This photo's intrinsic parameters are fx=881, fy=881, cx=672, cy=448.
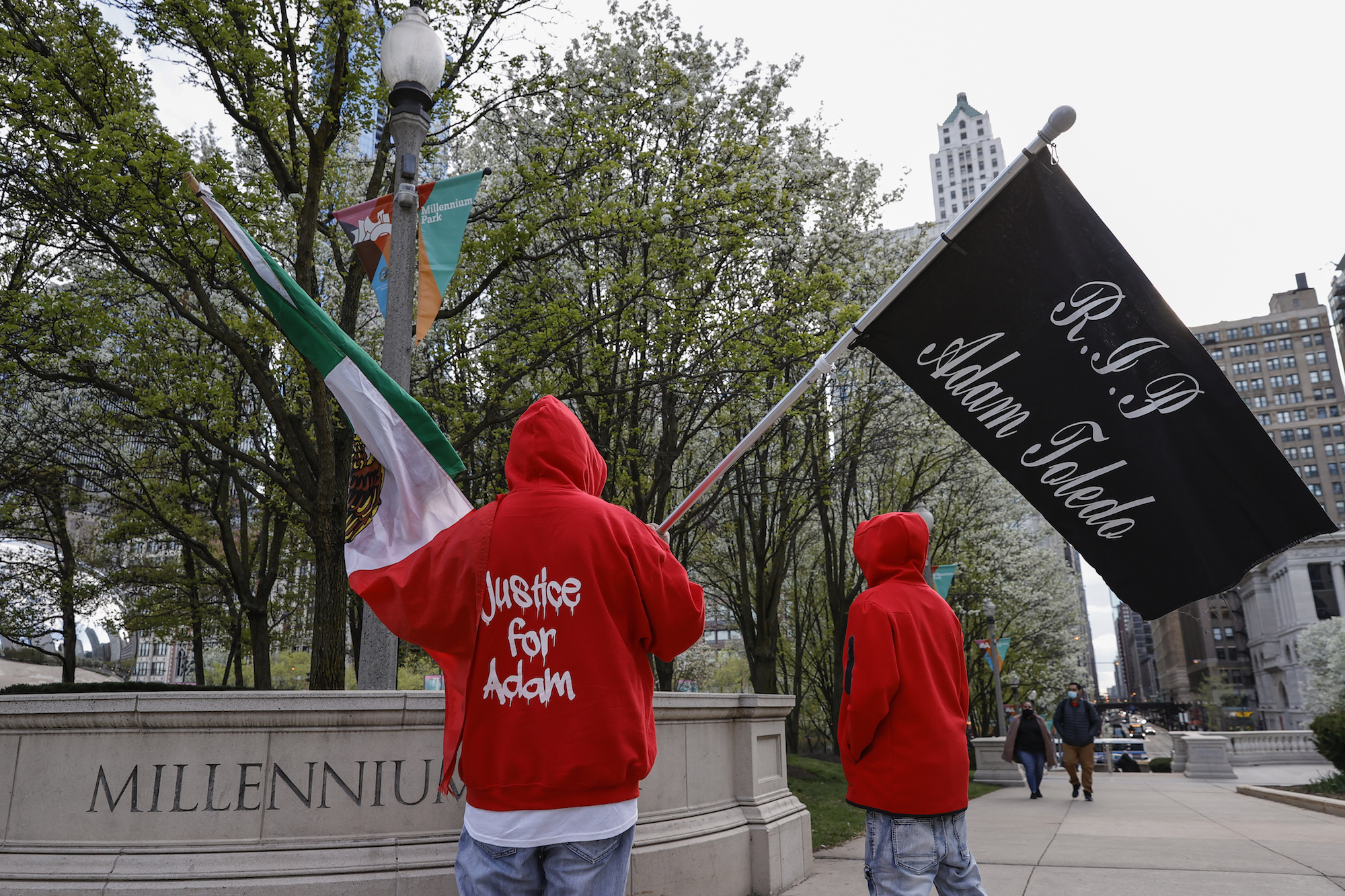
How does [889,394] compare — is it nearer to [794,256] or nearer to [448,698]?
[794,256]

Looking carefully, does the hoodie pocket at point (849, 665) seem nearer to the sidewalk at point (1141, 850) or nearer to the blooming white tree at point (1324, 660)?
the sidewalk at point (1141, 850)

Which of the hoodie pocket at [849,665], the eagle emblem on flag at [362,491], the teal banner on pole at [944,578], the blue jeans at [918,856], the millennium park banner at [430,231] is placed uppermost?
the millennium park banner at [430,231]

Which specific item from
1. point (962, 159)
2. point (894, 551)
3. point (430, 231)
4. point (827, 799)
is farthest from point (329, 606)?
point (962, 159)

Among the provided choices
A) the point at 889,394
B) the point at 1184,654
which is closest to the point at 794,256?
the point at 889,394

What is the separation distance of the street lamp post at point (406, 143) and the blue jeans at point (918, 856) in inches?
159

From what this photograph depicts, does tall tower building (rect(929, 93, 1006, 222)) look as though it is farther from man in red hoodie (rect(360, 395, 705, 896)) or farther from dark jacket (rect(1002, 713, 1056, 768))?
man in red hoodie (rect(360, 395, 705, 896))

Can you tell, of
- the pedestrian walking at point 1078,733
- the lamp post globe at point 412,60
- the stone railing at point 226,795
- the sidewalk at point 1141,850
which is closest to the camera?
the stone railing at point 226,795

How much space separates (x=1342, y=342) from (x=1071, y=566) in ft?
359

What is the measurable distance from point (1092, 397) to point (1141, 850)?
6.79 metres

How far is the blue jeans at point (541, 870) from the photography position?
2504 millimetres

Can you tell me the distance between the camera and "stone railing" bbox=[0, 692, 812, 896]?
439 cm

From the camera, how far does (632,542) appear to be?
2.81 metres

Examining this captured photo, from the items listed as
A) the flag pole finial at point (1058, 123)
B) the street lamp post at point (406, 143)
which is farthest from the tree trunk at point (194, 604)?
the flag pole finial at point (1058, 123)

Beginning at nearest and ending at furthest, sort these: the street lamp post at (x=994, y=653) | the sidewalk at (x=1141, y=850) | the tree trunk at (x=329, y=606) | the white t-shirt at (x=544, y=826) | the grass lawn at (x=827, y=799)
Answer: the white t-shirt at (x=544, y=826) → the sidewalk at (x=1141, y=850) → the grass lawn at (x=827, y=799) → the tree trunk at (x=329, y=606) → the street lamp post at (x=994, y=653)
